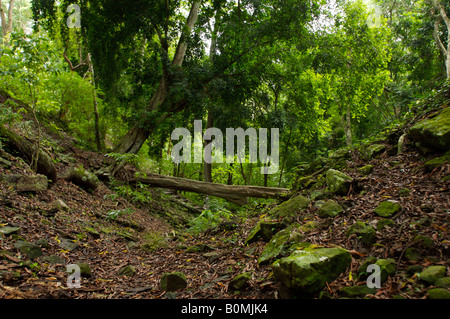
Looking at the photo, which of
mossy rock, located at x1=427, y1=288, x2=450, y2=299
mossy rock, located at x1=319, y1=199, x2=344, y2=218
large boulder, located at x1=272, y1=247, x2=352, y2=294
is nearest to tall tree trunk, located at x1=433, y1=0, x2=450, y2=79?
mossy rock, located at x1=319, y1=199, x2=344, y2=218

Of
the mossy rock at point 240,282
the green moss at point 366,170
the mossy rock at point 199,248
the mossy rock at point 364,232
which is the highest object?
the green moss at point 366,170

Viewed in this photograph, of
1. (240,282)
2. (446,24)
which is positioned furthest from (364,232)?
(446,24)

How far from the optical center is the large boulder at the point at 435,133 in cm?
300

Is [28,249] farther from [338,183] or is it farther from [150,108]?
[150,108]

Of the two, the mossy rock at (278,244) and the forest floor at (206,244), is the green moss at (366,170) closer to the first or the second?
the forest floor at (206,244)

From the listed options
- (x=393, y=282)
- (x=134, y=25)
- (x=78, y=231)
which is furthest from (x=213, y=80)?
(x=393, y=282)

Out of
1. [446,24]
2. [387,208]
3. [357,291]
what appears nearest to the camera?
[357,291]

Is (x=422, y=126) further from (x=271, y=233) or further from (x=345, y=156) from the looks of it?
(x=271, y=233)

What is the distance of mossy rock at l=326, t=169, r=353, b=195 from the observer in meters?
3.70

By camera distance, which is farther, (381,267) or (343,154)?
(343,154)

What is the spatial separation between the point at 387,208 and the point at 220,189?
6076 millimetres

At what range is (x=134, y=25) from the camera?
882cm

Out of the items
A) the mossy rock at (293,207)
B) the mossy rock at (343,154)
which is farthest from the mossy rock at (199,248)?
the mossy rock at (343,154)

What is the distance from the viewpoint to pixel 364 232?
2.43 meters
